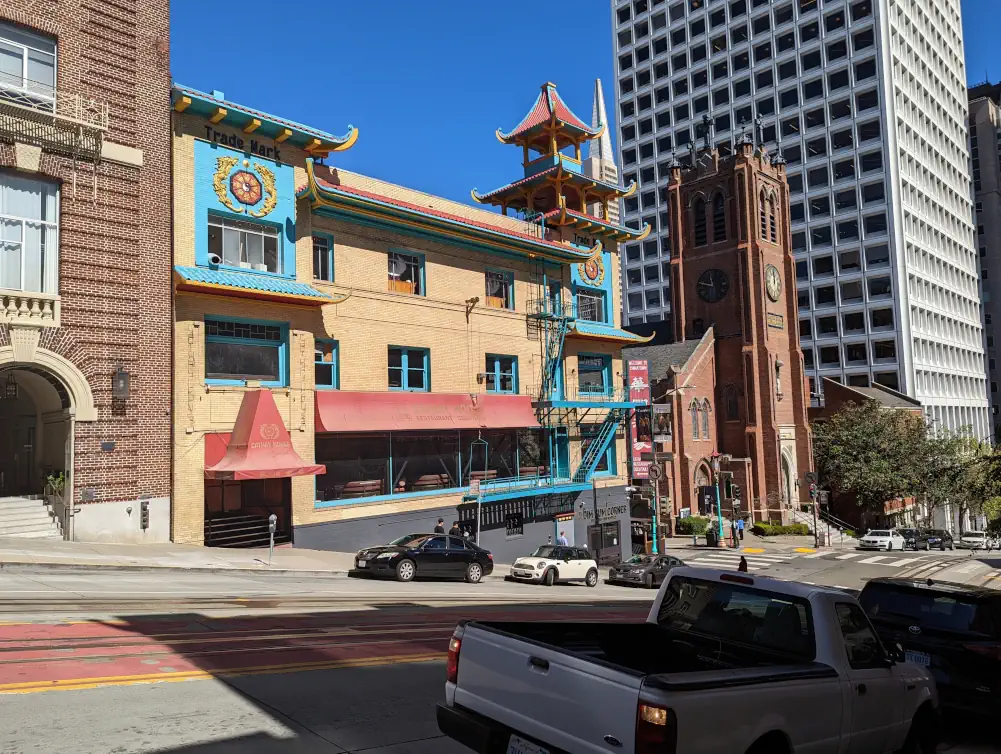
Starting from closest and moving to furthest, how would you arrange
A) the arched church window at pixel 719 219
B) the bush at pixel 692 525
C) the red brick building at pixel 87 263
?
the red brick building at pixel 87 263 → the bush at pixel 692 525 → the arched church window at pixel 719 219

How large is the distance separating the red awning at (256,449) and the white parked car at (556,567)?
300 inches

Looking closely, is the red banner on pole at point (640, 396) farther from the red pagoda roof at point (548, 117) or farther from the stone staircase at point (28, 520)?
the stone staircase at point (28, 520)

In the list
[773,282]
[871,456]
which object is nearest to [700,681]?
[871,456]

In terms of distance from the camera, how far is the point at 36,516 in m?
20.5

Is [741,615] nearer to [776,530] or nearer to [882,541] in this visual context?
[882,541]

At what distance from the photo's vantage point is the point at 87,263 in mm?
20953

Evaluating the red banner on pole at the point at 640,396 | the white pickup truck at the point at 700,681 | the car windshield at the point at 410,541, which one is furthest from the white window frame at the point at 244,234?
the white pickup truck at the point at 700,681

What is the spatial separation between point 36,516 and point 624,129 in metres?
97.4

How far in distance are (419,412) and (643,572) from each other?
402 inches

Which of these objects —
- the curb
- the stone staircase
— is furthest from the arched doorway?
the curb

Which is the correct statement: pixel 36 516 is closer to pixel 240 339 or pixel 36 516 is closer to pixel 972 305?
pixel 240 339

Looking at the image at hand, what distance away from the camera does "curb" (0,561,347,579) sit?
1552 cm

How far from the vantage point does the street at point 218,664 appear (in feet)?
20.2

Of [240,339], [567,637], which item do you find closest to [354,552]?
[240,339]
